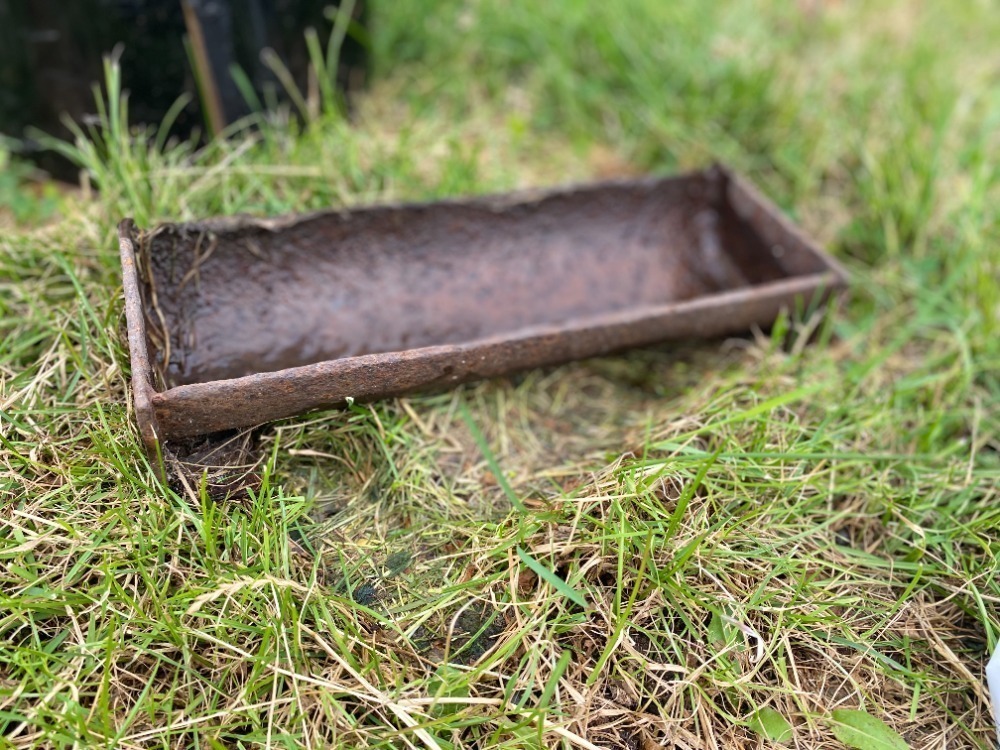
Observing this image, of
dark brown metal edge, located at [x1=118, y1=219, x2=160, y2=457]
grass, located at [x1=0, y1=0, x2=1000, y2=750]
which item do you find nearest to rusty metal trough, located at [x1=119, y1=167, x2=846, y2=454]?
dark brown metal edge, located at [x1=118, y1=219, x2=160, y2=457]

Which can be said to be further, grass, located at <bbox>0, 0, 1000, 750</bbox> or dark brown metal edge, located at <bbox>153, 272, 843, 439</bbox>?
dark brown metal edge, located at <bbox>153, 272, 843, 439</bbox>

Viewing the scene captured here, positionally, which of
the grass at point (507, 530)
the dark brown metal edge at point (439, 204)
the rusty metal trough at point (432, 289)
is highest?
the dark brown metal edge at point (439, 204)

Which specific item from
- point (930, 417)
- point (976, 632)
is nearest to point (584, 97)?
point (930, 417)

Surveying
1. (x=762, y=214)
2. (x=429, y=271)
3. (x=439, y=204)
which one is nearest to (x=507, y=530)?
(x=429, y=271)

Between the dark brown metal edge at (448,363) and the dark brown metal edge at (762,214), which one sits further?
the dark brown metal edge at (762,214)

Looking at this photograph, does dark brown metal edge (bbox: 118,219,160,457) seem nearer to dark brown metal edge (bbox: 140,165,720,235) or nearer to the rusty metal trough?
the rusty metal trough

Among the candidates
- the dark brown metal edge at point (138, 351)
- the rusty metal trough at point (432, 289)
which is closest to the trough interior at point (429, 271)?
the rusty metal trough at point (432, 289)

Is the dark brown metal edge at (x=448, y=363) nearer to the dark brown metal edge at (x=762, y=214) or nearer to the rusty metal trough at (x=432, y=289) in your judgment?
the rusty metal trough at (x=432, y=289)

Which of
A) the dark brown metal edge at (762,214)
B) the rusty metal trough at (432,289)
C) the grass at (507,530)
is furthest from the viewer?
the dark brown metal edge at (762,214)
